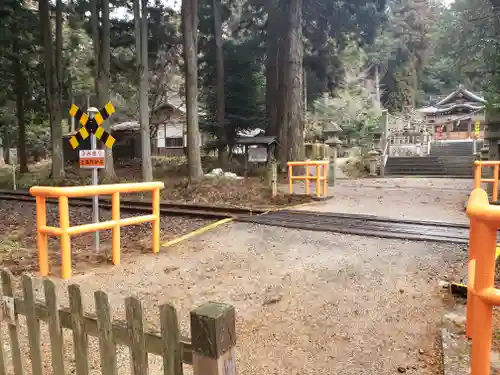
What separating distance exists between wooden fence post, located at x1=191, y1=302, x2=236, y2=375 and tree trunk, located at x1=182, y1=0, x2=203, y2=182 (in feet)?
45.3

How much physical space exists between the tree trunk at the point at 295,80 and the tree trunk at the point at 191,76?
4072 mm

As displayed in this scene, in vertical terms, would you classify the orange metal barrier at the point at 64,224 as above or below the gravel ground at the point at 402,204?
above

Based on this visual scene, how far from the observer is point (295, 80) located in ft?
56.7

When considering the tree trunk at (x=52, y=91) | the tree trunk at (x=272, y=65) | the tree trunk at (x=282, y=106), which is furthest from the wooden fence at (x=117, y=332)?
the tree trunk at (x=52, y=91)

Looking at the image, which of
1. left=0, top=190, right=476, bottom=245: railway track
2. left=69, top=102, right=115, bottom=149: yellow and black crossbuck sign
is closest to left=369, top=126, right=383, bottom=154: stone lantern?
left=0, top=190, right=476, bottom=245: railway track

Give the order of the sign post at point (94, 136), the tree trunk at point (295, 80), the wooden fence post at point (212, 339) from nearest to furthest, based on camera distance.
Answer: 1. the wooden fence post at point (212, 339)
2. the sign post at point (94, 136)
3. the tree trunk at point (295, 80)

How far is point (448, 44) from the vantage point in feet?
61.7

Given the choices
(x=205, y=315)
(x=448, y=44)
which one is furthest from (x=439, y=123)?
(x=205, y=315)

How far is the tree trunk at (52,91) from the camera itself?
1902cm

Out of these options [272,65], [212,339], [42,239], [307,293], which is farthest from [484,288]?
[272,65]

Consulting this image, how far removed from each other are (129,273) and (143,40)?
538 inches

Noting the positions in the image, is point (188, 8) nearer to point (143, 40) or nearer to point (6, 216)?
point (143, 40)

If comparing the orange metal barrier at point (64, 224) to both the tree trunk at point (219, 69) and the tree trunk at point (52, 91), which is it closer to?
the tree trunk at point (219, 69)

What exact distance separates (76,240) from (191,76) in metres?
9.64
